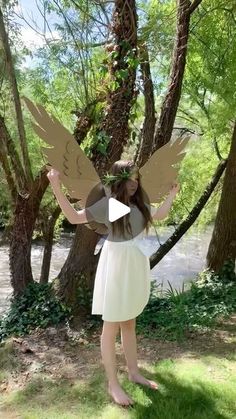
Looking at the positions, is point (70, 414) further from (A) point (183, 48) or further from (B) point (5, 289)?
(B) point (5, 289)

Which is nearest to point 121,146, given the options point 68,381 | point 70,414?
point 68,381

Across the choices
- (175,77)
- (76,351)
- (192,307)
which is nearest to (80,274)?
(76,351)

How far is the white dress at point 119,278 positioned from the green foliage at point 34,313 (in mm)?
1678

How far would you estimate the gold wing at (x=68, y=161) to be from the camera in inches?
113

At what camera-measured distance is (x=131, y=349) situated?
9.84 ft

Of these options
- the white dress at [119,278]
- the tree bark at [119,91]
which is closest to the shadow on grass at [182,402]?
the white dress at [119,278]

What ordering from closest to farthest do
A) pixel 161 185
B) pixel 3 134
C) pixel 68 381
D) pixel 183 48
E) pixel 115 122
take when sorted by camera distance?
1. pixel 161 185
2. pixel 68 381
3. pixel 115 122
4. pixel 183 48
5. pixel 3 134

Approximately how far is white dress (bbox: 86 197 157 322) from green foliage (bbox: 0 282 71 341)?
1.68 metres

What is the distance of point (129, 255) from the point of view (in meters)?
2.76

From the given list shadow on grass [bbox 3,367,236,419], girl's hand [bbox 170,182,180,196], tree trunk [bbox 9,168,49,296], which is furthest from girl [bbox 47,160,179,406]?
tree trunk [bbox 9,168,49,296]

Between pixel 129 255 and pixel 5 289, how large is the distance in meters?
12.1

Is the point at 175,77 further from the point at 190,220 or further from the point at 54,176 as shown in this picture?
the point at 190,220

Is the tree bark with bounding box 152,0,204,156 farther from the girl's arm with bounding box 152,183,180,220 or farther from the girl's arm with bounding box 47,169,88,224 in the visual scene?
the girl's arm with bounding box 47,169,88,224

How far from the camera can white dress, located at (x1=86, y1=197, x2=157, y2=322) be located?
2.75 metres
